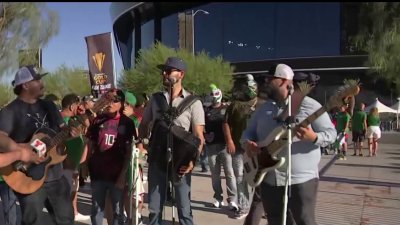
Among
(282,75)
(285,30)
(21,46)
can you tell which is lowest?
(282,75)

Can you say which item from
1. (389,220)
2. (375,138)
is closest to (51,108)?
(389,220)

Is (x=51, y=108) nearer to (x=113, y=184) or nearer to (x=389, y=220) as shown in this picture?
(x=113, y=184)

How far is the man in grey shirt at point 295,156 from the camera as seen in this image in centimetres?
385

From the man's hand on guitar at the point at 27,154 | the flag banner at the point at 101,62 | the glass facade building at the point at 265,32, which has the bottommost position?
the man's hand on guitar at the point at 27,154

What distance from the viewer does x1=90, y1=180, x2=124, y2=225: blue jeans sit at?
4.97 m

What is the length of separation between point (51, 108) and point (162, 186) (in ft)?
4.08

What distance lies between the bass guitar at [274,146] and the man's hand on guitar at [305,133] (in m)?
0.03

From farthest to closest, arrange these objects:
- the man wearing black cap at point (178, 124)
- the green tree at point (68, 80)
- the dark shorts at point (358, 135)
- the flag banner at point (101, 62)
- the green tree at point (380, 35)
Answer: the green tree at point (68, 80), the dark shorts at point (358, 135), the flag banner at point (101, 62), the green tree at point (380, 35), the man wearing black cap at point (178, 124)

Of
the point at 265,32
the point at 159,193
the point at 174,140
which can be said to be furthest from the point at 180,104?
the point at 265,32

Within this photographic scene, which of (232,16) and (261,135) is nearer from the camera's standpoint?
(261,135)

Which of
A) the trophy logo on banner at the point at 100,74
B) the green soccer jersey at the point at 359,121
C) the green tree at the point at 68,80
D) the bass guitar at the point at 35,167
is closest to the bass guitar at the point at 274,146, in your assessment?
the bass guitar at the point at 35,167

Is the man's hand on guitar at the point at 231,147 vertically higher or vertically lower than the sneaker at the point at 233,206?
higher

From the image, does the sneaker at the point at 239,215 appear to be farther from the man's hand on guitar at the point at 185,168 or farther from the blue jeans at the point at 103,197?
the man's hand on guitar at the point at 185,168

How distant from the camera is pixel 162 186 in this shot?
460 cm
